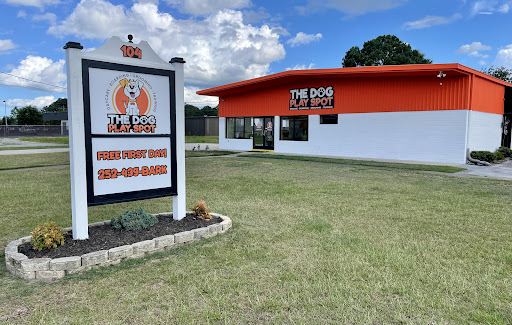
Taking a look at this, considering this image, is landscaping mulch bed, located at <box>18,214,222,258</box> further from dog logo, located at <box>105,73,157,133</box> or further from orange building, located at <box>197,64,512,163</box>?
orange building, located at <box>197,64,512,163</box>

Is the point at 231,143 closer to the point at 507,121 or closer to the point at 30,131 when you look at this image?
the point at 507,121

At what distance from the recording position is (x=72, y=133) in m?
4.30

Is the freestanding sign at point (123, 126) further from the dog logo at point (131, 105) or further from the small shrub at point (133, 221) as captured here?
the small shrub at point (133, 221)

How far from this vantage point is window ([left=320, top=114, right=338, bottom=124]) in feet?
66.4

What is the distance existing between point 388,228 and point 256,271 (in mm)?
2705

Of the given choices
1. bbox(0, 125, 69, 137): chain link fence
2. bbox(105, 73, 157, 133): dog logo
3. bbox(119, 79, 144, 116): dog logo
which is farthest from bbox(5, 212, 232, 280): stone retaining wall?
bbox(0, 125, 69, 137): chain link fence

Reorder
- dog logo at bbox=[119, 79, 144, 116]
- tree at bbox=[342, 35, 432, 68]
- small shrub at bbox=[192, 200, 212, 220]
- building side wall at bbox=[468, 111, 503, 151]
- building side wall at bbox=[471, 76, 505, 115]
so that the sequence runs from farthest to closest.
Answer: tree at bbox=[342, 35, 432, 68], building side wall at bbox=[468, 111, 503, 151], building side wall at bbox=[471, 76, 505, 115], small shrub at bbox=[192, 200, 212, 220], dog logo at bbox=[119, 79, 144, 116]

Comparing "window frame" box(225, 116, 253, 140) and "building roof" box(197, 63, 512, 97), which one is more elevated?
"building roof" box(197, 63, 512, 97)

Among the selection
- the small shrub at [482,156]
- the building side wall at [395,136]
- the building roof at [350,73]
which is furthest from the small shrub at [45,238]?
the small shrub at [482,156]

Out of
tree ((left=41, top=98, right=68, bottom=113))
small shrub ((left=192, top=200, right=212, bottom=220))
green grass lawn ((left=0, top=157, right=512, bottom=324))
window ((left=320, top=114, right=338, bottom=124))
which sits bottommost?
green grass lawn ((left=0, top=157, right=512, bottom=324))

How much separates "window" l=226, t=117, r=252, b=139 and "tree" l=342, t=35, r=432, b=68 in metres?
27.0

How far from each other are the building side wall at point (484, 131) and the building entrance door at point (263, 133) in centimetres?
1165

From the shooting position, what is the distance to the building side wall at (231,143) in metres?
25.0

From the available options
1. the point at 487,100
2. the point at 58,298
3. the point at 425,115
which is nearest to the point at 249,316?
the point at 58,298
